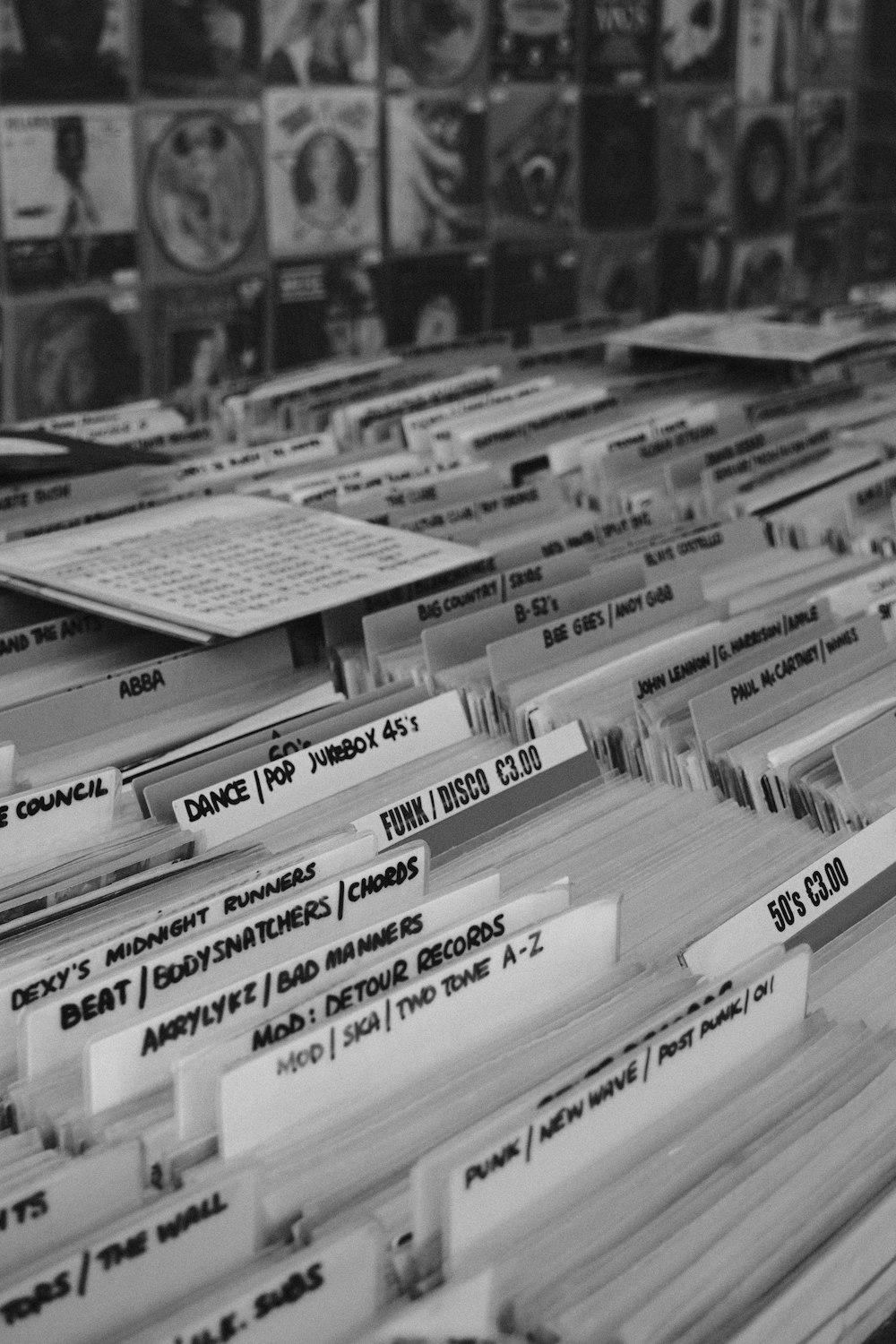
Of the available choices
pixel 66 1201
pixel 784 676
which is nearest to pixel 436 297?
pixel 784 676

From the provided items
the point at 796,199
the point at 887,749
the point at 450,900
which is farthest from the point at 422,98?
the point at 450,900

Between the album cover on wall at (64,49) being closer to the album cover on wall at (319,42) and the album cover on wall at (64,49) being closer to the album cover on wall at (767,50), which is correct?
the album cover on wall at (319,42)

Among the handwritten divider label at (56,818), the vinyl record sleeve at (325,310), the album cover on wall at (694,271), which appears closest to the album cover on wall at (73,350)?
the vinyl record sleeve at (325,310)

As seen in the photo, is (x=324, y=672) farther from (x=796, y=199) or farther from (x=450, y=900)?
(x=796, y=199)

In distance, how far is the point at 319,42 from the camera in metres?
4.77

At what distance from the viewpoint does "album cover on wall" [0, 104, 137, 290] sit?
420 cm

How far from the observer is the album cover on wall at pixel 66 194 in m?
4.20

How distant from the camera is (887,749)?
1418 mm

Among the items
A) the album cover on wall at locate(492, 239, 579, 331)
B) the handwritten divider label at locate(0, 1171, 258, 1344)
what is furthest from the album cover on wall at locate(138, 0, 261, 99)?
the handwritten divider label at locate(0, 1171, 258, 1344)

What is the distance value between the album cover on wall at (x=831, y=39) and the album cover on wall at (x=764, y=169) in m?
0.25

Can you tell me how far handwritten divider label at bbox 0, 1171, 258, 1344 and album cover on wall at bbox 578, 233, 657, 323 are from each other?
5.21m

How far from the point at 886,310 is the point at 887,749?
8.09ft

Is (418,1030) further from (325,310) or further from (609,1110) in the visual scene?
(325,310)

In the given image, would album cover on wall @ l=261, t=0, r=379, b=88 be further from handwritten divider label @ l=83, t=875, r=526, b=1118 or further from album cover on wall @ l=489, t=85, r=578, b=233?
handwritten divider label @ l=83, t=875, r=526, b=1118
